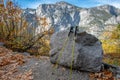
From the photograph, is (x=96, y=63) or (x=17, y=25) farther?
(x=17, y=25)

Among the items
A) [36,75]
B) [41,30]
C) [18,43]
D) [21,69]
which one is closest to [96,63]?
[36,75]

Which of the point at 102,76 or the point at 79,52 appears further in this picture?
the point at 79,52

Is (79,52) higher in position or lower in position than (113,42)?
higher

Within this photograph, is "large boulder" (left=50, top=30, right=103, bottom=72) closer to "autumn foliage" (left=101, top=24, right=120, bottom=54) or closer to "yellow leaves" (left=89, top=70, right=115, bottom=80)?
"yellow leaves" (left=89, top=70, right=115, bottom=80)

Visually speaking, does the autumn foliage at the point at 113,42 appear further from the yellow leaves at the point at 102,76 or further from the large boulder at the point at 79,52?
the yellow leaves at the point at 102,76

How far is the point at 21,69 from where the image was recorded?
796cm

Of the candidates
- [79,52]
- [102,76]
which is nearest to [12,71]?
[79,52]

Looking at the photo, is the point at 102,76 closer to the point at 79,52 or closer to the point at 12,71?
the point at 79,52

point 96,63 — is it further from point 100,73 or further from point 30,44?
point 30,44

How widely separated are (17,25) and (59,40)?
9538 mm

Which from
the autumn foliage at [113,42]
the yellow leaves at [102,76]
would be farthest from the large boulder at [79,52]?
the autumn foliage at [113,42]

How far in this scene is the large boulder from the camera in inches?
285

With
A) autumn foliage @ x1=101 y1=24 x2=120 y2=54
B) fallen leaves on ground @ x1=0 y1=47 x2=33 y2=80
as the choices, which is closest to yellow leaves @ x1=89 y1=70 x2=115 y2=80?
fallen leaves on ground @ x1=0 y1=47 x2=33 y2=80

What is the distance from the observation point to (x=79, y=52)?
7.23 meters
